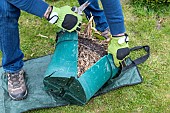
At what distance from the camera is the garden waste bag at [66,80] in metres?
2.46

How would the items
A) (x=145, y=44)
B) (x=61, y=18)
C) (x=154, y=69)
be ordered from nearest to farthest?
(x=61, y=18), (x=154, y=69), (x=145, y=44)

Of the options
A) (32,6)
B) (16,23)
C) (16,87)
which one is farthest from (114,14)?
(16,87)

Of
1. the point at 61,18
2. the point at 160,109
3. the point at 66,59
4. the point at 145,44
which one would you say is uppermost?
the point at 61,18

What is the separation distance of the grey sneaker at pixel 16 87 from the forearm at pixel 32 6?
60 centimetres

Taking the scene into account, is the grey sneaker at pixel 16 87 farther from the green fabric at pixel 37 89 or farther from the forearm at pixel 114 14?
the forearm at pixel 114 14

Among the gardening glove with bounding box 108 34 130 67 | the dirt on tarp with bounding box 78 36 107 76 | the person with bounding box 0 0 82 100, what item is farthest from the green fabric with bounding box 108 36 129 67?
the person with bounding box 0 0 82 100

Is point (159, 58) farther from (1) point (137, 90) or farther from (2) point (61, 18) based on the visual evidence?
(2) point (61, 18)

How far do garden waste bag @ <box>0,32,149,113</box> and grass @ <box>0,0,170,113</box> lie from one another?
0.06 m

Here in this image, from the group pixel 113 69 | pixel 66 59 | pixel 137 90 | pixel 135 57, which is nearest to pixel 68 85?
pixel 66 59

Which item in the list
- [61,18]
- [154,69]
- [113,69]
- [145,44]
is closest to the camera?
[61,18]

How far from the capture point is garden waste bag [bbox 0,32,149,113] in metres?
2.46

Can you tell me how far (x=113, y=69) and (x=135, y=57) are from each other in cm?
51

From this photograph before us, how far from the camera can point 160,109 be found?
2.70 meters

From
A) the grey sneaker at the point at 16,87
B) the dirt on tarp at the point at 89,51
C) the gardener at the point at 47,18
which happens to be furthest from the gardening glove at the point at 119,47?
the grey sneaker at the point at 16,87
